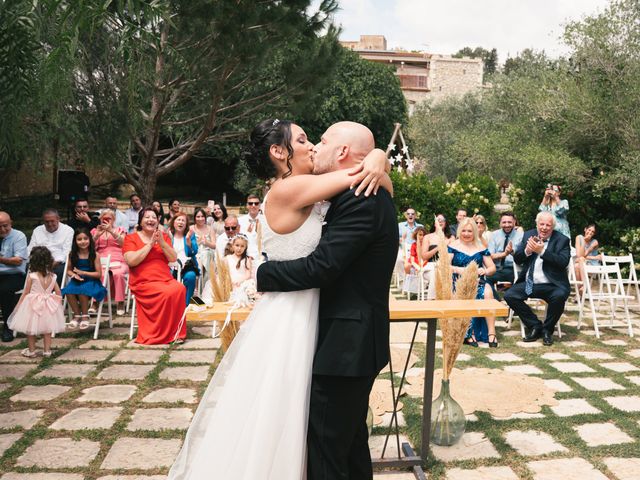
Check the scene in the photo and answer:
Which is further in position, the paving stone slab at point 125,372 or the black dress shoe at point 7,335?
the black dress shoe at point 7,335

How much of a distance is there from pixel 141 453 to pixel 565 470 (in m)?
2.48

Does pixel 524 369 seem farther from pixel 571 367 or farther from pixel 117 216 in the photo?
pixel 117 216

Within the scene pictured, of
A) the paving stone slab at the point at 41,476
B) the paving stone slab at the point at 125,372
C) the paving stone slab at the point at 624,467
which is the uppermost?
the paving stone slab at the point at 125,372

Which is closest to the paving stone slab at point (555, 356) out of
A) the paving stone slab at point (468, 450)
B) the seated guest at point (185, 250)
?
the paving stone slab at point (468, 450)

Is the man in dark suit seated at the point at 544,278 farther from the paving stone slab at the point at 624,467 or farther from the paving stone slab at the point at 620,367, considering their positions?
the paving stone slab at the point at 624,467

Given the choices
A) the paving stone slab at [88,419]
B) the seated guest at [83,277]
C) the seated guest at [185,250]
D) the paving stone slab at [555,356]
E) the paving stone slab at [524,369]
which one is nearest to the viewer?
the paving stone slab at [88,419]

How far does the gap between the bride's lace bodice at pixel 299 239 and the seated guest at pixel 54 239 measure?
19.1ft

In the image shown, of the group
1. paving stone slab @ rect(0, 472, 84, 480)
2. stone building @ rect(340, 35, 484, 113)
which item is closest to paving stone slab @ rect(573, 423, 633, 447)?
paving stone slab @ rect(0, 472, 84, 480)

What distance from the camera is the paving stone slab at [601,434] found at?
3869 millimetres

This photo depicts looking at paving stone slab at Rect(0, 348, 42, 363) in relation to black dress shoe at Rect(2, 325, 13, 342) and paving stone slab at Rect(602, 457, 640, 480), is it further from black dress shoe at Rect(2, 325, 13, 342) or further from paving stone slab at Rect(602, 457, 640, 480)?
paving stone slab at Rect(602, 457, 640, 480)

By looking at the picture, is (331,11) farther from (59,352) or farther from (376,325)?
(376,325)

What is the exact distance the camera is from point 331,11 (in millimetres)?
11617

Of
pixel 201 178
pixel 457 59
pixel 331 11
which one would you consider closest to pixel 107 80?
pixel 331 11

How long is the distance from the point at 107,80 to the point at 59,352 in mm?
4931
